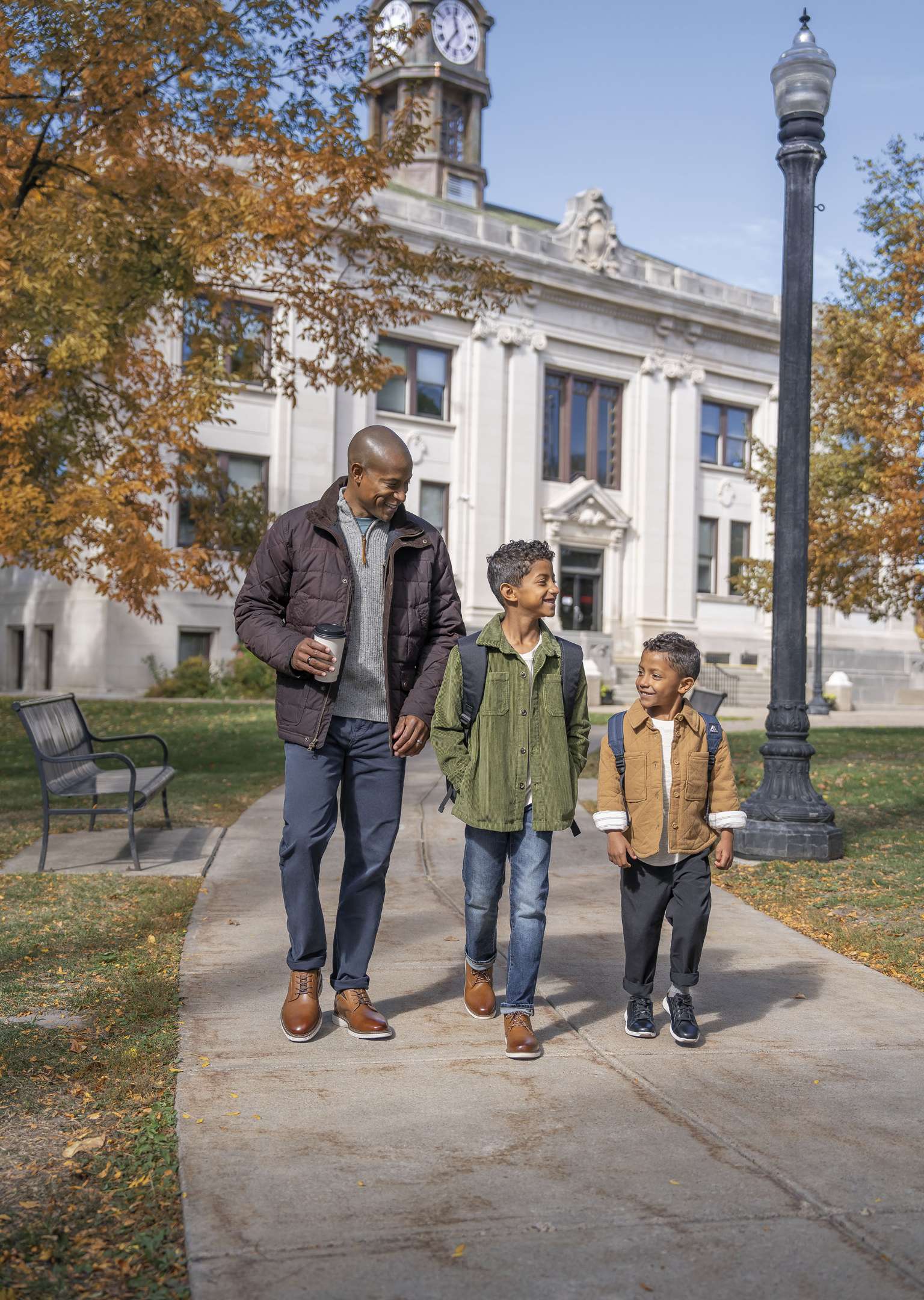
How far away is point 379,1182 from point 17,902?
4.13 m

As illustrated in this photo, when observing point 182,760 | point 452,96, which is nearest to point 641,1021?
point 182,760

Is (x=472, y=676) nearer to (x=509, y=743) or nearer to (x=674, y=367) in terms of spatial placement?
(x=509, y=743)

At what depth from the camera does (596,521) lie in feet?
128

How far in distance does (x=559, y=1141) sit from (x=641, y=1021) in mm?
1123

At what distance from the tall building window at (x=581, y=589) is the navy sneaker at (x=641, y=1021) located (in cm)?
3393

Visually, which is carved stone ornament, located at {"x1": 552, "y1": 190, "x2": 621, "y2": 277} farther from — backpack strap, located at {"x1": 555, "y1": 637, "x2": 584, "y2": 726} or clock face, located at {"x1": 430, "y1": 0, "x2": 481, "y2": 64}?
backpack strap, located at {"x1": 555, "y1": 637, "x2": 584, "y2": 726}

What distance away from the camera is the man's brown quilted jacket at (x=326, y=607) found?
452 cm

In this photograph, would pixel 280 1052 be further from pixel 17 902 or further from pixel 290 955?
pixel 17 902

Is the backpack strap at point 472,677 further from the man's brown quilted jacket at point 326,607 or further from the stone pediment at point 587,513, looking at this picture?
the stone pediment at point 587,513

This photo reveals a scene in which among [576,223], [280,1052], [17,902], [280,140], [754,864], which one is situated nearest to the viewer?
[280,1052]

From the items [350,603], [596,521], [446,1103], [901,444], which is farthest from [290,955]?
[596,521]

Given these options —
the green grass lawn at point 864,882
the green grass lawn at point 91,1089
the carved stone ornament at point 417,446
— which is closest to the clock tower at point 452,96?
the carved stone ornament at point 417,446

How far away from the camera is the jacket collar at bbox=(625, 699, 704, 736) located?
4.62m

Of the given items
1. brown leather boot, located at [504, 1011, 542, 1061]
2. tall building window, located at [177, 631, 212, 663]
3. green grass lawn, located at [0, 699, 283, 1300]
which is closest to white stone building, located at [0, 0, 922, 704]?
tall building window, located at [177, 631, 212, 663]
